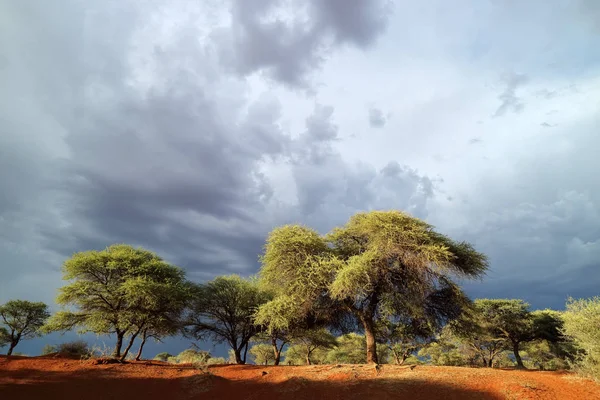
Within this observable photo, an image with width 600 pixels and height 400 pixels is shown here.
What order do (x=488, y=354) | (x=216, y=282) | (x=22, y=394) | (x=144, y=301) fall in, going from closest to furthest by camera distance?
(x=22, y=394) → (x=144, y=301) → (x=216, y=282) → (x=488, y=354)

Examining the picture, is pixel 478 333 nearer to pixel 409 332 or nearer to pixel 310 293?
pixel 409 332

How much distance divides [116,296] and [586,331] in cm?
3319

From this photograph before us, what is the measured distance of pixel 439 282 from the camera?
2658 cm

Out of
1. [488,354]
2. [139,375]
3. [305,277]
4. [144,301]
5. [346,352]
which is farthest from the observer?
[346,352]

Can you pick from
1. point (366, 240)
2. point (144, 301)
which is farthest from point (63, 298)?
point (366, 240)

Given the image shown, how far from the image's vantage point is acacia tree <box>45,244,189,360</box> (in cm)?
2688

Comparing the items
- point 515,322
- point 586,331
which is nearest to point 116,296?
point 586,331

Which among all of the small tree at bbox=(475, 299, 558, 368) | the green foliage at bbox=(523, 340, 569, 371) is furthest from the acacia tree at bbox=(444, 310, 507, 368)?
the green foliage at bbox=(523, 340, 569, 371)

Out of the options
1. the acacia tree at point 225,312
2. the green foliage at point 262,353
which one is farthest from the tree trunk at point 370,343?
the green foliage at point 262,353

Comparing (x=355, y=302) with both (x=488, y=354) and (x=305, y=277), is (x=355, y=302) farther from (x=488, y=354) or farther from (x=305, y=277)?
(x=488, y=354)

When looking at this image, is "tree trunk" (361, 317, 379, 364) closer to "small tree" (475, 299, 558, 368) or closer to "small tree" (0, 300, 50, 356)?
"small tree" (475, 299, 558, 368)

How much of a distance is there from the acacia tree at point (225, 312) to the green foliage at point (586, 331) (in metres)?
25.5

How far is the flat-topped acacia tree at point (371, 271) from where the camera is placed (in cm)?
2452

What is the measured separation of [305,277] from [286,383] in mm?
9160
